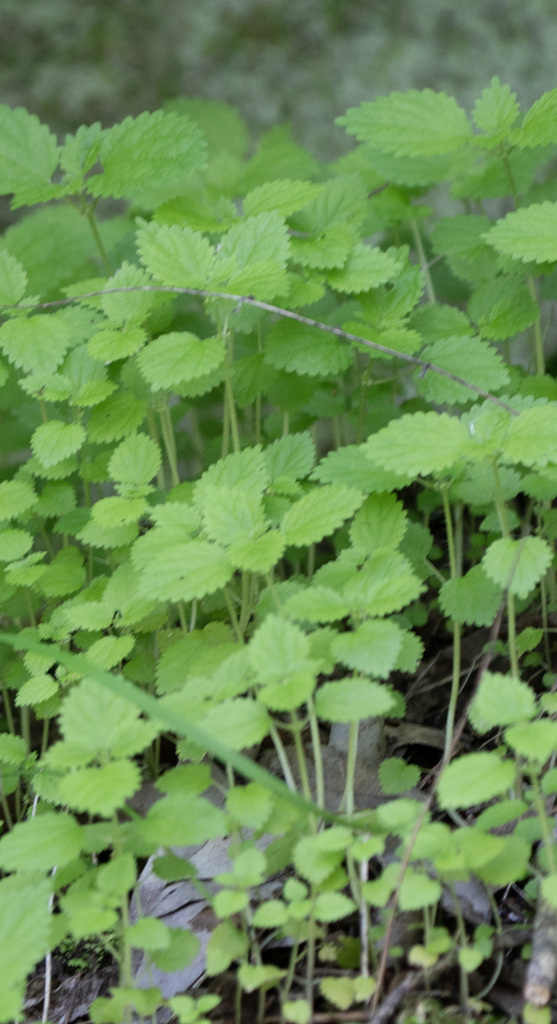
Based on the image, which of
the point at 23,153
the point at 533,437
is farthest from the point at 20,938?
the point at 23,153

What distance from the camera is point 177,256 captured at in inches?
52.9

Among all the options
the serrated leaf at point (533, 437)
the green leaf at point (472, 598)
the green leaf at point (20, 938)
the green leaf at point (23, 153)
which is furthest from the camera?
the green leaf at point (23, 153)

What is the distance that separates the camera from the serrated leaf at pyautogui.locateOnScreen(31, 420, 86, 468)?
142 centimetres

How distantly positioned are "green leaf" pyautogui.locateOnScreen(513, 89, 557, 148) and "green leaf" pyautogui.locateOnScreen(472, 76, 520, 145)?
1.3 inches

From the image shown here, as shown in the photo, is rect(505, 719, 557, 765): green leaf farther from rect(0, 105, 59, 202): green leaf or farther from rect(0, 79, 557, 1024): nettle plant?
rect(0, 105, 59, 202): green leaf

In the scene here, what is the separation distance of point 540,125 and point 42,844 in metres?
1.46

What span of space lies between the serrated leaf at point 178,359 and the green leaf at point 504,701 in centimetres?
70

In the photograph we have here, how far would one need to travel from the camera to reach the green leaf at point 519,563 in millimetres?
983

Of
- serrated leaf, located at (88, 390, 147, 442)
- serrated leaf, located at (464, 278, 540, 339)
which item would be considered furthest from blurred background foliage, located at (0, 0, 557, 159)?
serrated leaf, located at (88, 390, 147, 442)

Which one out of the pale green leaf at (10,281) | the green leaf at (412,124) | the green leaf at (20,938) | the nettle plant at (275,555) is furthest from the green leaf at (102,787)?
the green leaf at (412,124)

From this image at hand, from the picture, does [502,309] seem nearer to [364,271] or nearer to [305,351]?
[364,271]

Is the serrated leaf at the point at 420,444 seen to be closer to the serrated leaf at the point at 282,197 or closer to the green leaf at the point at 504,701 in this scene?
the green leaf at the point at 504,701

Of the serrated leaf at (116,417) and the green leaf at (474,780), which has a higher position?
the serrated leaf at (116,417)

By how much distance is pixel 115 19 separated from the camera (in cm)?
224
